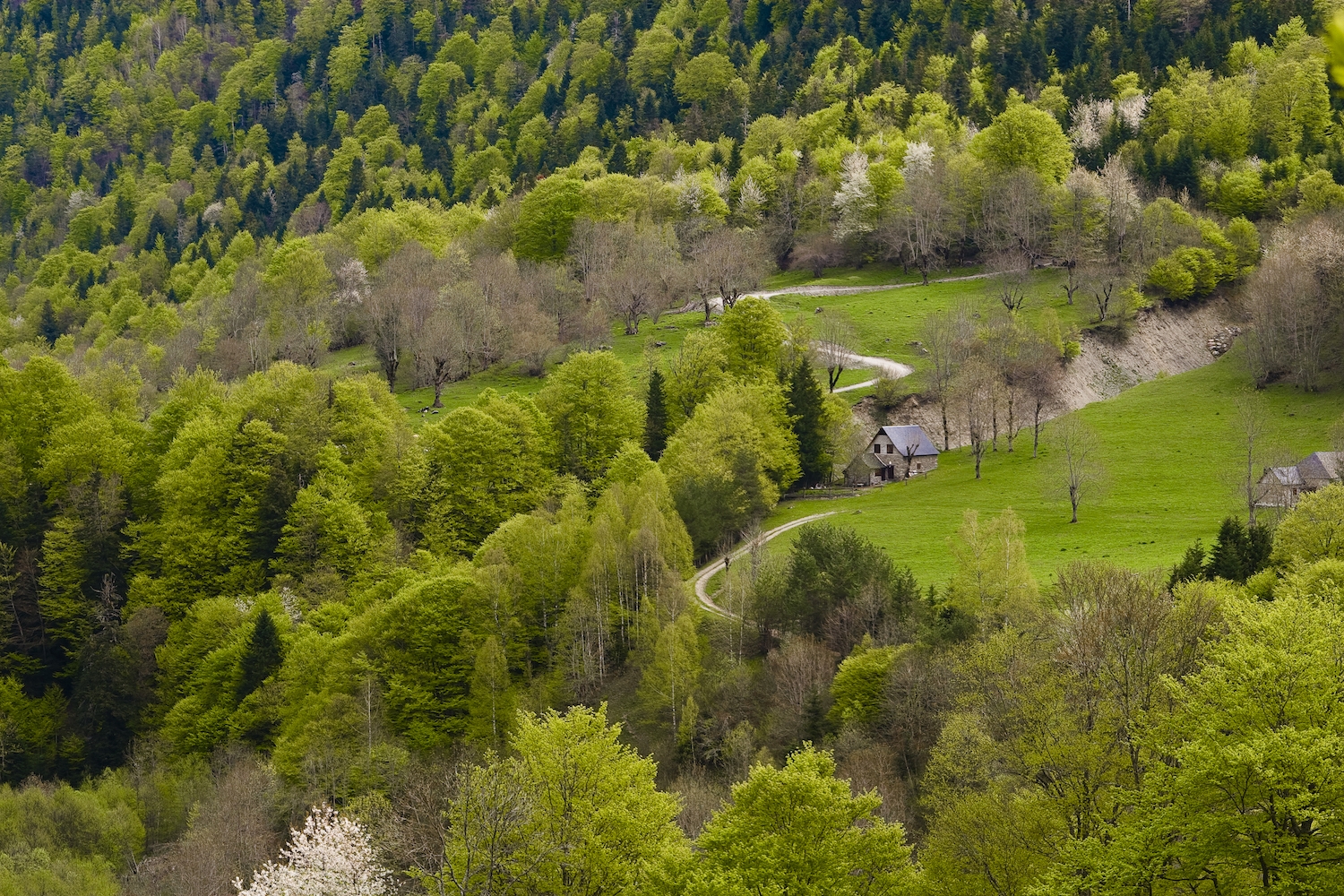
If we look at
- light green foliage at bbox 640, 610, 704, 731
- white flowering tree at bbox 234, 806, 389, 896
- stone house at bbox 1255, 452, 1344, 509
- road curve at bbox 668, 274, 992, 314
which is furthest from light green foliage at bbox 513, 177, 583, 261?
white flowering tree at bbox 234, 806, 389, 896

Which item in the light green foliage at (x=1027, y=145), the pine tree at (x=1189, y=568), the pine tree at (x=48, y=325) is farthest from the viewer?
the pine tree at (x=48, y=325)

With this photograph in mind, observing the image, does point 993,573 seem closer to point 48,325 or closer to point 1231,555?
point 1231,555

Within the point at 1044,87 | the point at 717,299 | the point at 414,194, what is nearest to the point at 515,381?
the point at 717,299

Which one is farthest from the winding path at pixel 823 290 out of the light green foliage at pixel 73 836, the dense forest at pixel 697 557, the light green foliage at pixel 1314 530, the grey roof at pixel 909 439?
the light green foliage at pixel 73 836

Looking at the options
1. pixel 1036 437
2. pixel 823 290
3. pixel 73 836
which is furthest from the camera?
pixel 823 290

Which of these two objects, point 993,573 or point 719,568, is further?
point 719,568

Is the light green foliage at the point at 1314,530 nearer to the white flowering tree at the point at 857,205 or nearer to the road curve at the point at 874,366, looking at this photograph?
the road curve at the point at 874,366

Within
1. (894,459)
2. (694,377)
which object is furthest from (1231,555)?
(694,377)
